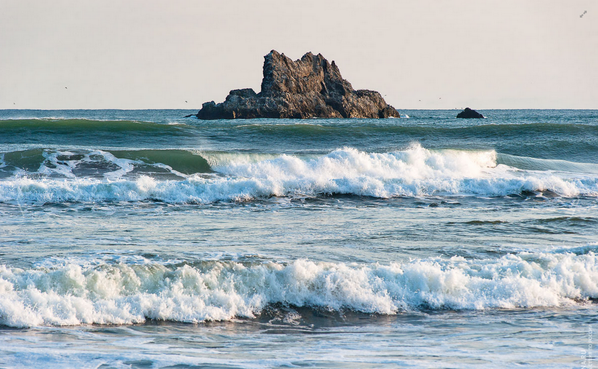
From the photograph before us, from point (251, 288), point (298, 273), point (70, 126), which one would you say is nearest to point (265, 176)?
point (298, 273)

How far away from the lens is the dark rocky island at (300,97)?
196 ft

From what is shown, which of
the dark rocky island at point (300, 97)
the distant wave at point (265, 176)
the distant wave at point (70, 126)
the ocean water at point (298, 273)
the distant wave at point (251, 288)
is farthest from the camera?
the dark rocky island at point (300, 97)

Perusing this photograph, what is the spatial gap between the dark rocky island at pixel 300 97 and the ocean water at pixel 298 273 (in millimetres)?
45407

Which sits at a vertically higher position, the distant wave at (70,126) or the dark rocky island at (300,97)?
the dark rocky island at (300,97)

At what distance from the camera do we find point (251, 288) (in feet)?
19.2

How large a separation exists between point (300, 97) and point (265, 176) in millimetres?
47140

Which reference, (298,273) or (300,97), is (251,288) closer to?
(298,273)

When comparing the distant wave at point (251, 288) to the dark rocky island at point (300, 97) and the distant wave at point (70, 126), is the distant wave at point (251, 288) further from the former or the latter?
the dark rocky island at point (300, 97)

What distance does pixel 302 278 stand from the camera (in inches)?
235

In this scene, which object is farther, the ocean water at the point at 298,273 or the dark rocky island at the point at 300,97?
the dark rocky island at the point at 300,97

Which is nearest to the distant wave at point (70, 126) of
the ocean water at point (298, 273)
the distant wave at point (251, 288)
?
the ocean water at point (298, 273)

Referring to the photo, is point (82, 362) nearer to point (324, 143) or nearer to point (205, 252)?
point (205, 252)

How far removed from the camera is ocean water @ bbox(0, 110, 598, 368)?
4395 mm

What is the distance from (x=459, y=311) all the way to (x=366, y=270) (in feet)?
3.80
